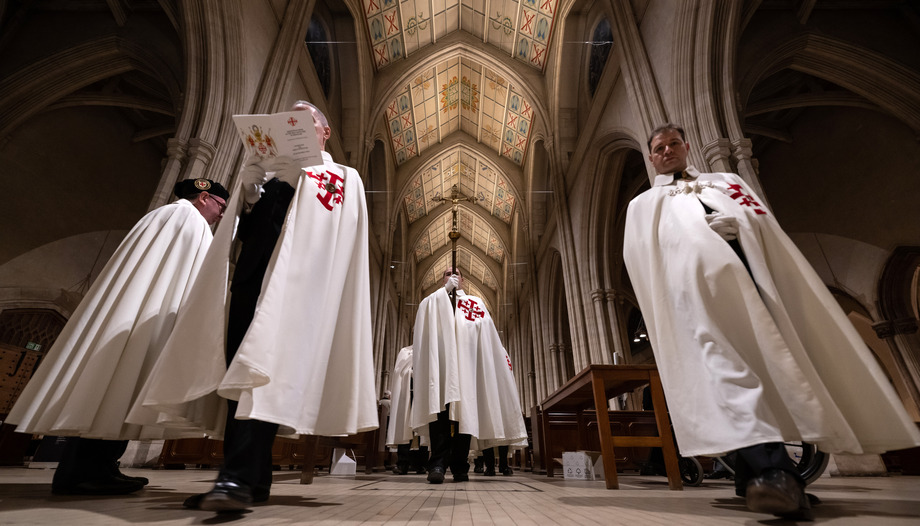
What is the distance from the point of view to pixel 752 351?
60.5 inches

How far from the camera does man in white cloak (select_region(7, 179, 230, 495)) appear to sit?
1.72 m

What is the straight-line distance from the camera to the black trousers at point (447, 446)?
10.5 ft

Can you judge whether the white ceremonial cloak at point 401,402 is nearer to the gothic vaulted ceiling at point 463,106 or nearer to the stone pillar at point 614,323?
the stone pillar at point 614,323

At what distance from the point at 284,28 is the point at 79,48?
3.77 m

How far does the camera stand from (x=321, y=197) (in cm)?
177

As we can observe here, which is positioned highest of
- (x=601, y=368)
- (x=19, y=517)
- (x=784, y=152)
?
(x=784, y=152)

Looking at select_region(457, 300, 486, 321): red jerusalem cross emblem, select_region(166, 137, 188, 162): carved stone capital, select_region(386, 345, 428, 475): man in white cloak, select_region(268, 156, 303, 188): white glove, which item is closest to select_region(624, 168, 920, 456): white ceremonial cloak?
select_region(268, 156, 303, 188): white glove

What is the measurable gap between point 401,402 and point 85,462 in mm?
3906

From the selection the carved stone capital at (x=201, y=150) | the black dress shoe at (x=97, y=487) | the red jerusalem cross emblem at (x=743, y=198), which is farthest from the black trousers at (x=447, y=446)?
the carved stone capital at (x=201, y=150)

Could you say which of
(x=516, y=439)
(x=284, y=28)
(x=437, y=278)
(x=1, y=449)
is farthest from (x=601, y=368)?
(x=437, y=278)

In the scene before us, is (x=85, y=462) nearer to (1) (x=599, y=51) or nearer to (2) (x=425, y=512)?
(2) (x=425, y=512)

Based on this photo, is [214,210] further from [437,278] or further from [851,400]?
[437,278]

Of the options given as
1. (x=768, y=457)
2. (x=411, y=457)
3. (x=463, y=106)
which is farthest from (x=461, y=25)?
(x=768, y=457)

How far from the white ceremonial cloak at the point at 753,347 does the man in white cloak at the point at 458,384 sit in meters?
1.85
